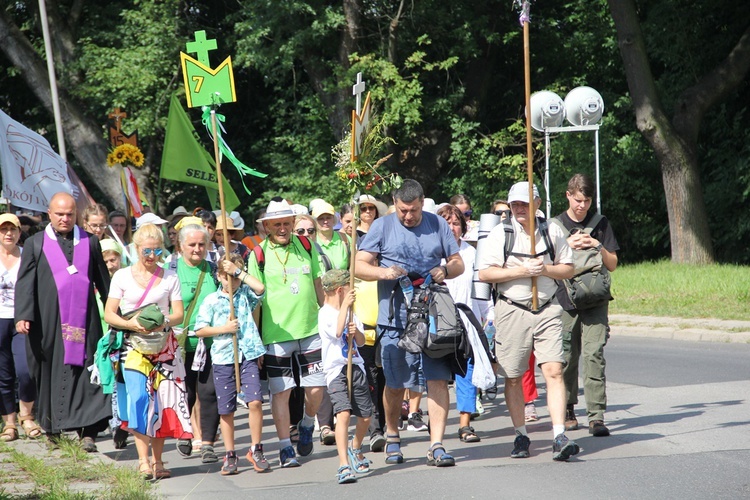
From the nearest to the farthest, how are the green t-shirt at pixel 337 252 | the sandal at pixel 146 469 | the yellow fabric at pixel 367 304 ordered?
the sandal at pixel 146 469, the yellow fabric at pixel 367 304, the green t-shirt at pixel 337 252

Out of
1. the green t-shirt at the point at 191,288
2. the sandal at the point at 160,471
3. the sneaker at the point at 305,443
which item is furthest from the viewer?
the green t-shirt at the point at 191,288

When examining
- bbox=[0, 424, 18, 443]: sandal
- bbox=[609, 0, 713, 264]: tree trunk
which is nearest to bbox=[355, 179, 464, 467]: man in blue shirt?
bbox=[0, 424, 18, 443]: sandal

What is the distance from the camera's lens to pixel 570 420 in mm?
8555

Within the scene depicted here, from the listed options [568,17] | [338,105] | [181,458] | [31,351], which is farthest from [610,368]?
[568,17]

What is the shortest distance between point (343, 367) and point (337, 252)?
2.15m

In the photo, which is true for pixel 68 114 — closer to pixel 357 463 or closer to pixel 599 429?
pixel 599 429

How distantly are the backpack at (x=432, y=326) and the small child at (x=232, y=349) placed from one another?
44.1 inches

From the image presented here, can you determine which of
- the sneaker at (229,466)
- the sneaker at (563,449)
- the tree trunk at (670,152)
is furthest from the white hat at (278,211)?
the tree trunk at (670,152)

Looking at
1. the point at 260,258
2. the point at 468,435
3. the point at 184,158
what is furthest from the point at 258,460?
the point at 184,158

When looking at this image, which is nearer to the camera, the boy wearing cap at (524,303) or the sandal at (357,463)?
the sandal at (357,463)

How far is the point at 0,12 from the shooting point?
25.3 meters

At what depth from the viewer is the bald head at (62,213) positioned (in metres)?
8.35

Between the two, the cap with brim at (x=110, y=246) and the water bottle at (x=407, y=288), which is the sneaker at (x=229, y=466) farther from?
the cap with brim at (x=110, y=246)

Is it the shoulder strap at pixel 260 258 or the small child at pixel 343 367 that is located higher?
the shoulder strap at pixel 260 258
